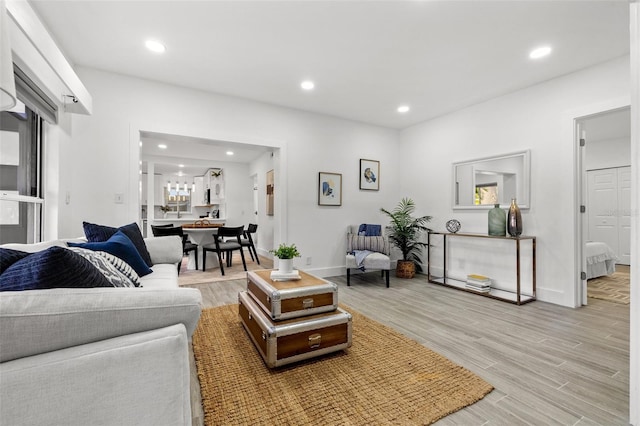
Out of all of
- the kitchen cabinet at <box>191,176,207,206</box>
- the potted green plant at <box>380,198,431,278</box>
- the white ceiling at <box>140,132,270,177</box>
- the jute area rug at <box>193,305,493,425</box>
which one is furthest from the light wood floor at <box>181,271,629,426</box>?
the kitchen cabinet at <box>191,176,207,206</box>

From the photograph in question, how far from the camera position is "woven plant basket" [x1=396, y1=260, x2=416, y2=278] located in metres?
4.38

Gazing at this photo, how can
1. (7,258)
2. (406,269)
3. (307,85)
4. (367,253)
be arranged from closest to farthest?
1. (7,258)
2. (307,85)
3. (367,253)
4. (406,269)

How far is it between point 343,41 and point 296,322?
241 cm

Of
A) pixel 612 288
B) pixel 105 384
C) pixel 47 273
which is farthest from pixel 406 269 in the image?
pixel 47 273

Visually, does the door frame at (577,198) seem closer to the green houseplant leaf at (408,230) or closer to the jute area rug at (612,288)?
the jute area rug at (612,288)

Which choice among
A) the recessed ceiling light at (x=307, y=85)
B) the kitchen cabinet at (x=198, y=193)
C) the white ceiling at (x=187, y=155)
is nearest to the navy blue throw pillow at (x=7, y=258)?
the recessed ceiling light at (x=307, y=85)

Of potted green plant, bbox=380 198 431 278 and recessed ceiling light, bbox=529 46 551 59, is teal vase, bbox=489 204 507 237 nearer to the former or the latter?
potted green plant, bbox=380 198 431 278

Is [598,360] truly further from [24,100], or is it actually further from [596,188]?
[596,188]

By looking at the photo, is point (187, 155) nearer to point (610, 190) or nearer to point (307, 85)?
point (307, 85)

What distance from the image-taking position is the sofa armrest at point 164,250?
8.96 ft

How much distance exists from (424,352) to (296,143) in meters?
3.21

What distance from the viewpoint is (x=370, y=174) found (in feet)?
15.9

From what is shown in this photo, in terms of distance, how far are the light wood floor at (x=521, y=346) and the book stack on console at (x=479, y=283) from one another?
0.54 feet

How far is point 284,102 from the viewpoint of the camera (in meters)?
3.94
